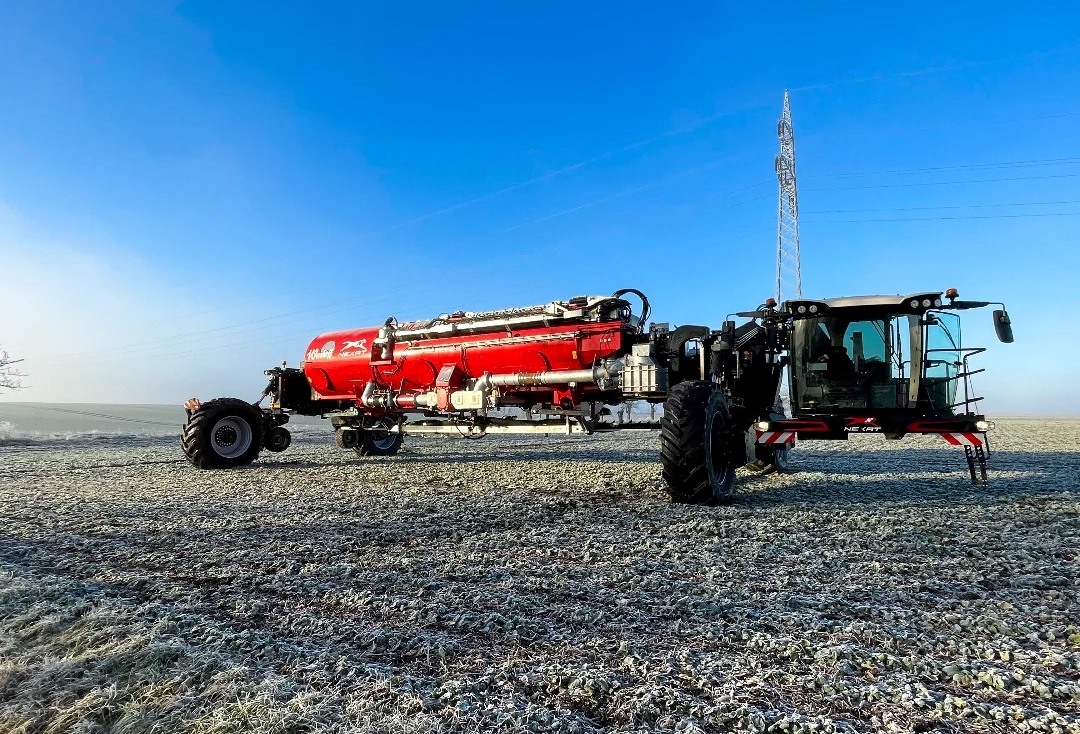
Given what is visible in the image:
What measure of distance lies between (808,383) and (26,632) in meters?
8.89

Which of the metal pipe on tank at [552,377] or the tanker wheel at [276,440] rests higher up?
the metal pipe on tank at [552,377]

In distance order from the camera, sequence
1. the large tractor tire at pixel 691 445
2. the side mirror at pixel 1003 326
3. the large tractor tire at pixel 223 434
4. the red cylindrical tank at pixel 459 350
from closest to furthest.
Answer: the large tractor tire at pixel 691 445, the side mirror at pixel 1003 326, the red cylindrical tank at pixel 459 350, the large tractor tire at pixel 223 434

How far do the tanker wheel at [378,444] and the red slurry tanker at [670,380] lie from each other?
1.18 meters

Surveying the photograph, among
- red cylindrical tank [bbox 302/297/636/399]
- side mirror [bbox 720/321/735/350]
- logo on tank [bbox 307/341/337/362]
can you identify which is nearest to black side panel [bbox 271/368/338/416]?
red cylindrical tank [bbox 302/297/636/399]

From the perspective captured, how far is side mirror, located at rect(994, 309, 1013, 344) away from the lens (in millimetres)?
7898

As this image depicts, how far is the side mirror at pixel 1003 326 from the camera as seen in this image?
7.90 metres

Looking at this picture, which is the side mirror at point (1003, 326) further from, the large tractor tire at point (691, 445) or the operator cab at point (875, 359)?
the large tractor tire at point (691, 445)

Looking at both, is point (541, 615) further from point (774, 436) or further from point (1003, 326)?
point (1003, 326)

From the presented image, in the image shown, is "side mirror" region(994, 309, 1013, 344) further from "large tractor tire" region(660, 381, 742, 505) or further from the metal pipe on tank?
the metal pipe on tank

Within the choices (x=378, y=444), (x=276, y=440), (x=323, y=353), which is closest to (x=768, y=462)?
(x=378, y=444)

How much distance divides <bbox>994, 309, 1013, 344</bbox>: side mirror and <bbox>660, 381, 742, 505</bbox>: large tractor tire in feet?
13.1

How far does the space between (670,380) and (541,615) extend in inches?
258

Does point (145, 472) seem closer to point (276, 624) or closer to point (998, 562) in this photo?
point (276, 624)

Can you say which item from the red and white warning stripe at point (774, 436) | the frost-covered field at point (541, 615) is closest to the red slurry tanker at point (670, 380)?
the red and white warning stripe at point (774, 436)
